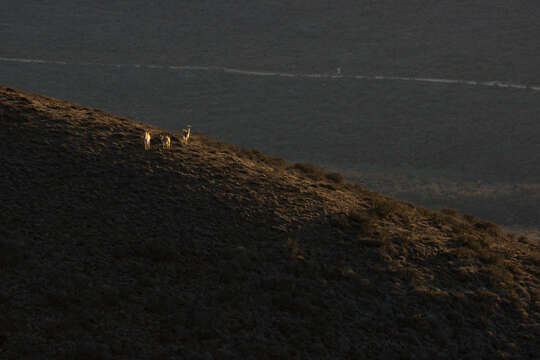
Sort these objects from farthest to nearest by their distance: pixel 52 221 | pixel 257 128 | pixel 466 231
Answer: pixel 257 128 < pixel 466 231 < pixel 52 221

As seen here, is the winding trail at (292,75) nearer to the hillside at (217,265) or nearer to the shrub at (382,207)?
the hillside at (217,265)

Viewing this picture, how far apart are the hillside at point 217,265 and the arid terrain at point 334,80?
59.8 ft

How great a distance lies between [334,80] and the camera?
6078 cm

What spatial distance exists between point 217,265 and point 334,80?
52298 mm

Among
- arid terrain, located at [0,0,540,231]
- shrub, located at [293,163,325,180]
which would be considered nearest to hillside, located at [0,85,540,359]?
shrub, located at [293,163,325,180]

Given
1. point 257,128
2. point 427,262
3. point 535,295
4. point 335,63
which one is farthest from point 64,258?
point 335,63

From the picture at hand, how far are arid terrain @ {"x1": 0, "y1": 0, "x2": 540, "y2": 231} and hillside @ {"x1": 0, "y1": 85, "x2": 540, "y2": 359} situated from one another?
18240mm

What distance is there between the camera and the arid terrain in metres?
39.2

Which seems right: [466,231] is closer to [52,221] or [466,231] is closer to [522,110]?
[52,221]

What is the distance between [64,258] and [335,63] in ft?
199

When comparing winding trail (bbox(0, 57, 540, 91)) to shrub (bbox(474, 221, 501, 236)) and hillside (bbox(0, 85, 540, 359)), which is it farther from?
hillside (bbox(0, 85, 540, 359))

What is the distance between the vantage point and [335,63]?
67000mm

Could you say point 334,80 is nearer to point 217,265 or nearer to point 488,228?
point 488,228

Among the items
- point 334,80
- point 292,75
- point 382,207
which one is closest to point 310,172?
point 382,207
